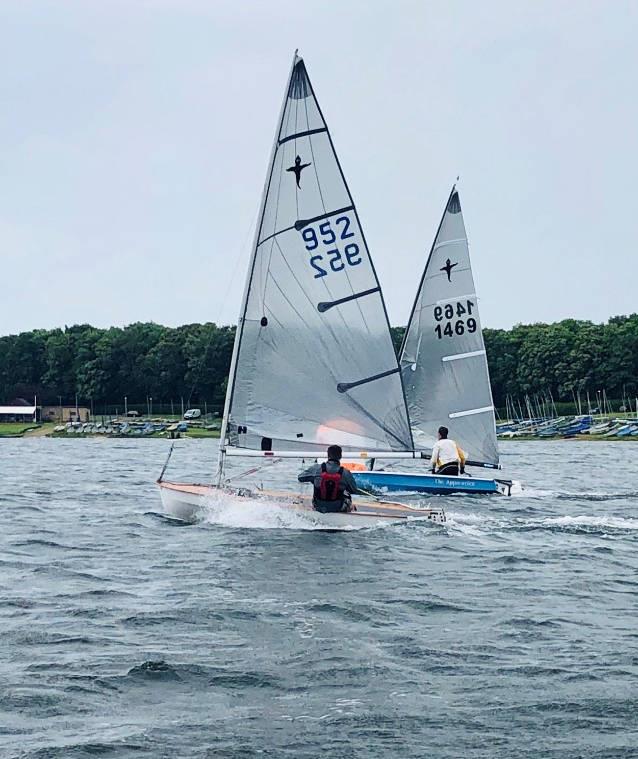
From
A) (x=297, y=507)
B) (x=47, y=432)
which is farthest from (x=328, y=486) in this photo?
(x=47, y=432)

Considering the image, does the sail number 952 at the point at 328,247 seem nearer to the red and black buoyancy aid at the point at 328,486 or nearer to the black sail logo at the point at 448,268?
the red and black buoyancy aid at the point at 328,486

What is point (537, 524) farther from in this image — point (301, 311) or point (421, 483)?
point (421, 483)

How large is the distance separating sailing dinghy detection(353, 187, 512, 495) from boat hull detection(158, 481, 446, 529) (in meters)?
12.9

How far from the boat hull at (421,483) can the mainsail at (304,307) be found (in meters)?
5.45

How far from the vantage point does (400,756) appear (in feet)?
29.2

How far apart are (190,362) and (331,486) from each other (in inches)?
4834

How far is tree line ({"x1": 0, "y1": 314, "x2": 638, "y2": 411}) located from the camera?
132m

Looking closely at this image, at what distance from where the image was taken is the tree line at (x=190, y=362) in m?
132

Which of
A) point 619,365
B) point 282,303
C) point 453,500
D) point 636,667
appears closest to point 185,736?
point 636,667

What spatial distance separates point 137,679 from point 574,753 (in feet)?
12.9

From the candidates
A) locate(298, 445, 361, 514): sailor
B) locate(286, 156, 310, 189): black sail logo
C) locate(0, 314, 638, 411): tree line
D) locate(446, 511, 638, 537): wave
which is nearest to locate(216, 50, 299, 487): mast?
locate(286, 156, 310, 189): black sail logo

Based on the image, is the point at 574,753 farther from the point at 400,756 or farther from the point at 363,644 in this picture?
the point at 363,644

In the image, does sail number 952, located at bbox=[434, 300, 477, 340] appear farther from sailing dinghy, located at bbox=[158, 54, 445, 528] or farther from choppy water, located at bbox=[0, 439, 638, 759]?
choppy water, located at bbox=[0, 439, 638, 759]

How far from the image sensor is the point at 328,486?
20.7 m
